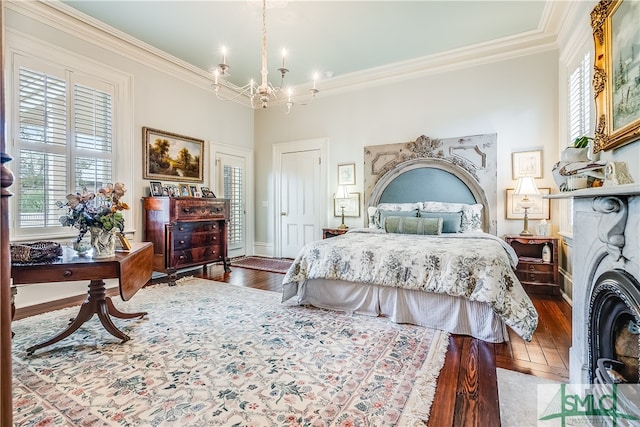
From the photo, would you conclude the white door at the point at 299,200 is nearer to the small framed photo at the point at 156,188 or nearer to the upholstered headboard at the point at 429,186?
the upholstered headboard at the point at 429,186

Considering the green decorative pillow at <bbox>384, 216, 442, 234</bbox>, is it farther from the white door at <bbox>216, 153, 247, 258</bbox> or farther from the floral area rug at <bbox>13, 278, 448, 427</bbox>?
the white door at <bbox>216, 153, 247, 258</bbox>

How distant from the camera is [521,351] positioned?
2.19 metres

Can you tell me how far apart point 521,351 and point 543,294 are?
5.66 ft

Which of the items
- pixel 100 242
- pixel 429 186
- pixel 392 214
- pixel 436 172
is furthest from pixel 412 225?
pixel 100 242

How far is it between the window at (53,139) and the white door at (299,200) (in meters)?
2.85

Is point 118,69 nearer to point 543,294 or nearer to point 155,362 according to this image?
point 155,362

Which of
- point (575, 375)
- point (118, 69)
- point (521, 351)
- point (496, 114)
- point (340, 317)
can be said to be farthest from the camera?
point (496, 114)

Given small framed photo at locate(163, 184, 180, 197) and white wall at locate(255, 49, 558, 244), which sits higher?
white wall at locate(255, 49, 558, 244)

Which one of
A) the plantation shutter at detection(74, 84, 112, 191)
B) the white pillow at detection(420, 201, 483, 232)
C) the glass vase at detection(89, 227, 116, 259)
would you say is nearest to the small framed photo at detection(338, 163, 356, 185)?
the white pillow at detection(420, 201, 483, 232)

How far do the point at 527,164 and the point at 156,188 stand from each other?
16.5ft

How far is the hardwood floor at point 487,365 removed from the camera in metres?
1.53

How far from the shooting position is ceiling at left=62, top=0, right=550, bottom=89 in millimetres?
3209

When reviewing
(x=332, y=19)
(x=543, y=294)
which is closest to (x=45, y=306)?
(x=332, y=19)

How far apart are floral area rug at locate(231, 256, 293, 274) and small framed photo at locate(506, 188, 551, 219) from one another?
3306 mm
